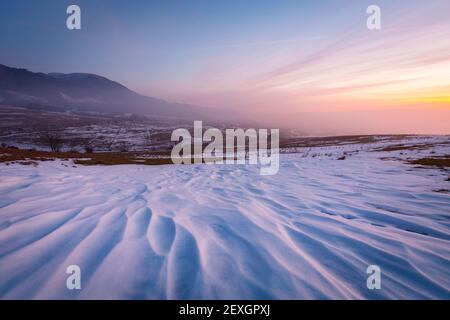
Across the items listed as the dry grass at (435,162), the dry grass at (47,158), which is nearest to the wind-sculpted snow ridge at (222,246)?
the dry grass at (435,162)

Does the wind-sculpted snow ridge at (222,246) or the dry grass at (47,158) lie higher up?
the dry grass at (47,158)

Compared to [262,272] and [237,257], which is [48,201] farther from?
[262,272]

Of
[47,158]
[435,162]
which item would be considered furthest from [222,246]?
[47,158]

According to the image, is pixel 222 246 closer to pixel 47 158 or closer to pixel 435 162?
pixel 435 162

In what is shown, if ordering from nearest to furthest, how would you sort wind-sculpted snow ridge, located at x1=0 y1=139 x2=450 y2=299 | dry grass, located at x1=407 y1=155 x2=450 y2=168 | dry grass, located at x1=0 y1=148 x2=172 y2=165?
wind-sculpted snow ridge, located at x1=0 y1=139 x2=450 y2=299
dry grass, located at x1=407 y1=155 x2=450 y2=168
dry grass, located at x1=0 y1=148 x2=172 y2=165

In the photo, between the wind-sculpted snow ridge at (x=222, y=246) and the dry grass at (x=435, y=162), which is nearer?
the wind-sculpted snow ridge at (x=222, y=246)

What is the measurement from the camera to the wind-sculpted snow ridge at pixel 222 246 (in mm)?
2268

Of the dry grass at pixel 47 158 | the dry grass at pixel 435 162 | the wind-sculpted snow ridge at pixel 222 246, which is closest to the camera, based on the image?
the wind-sculpted snow ridge at pixel 222 246

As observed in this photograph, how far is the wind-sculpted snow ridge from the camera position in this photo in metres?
2.27

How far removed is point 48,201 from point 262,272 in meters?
4.69

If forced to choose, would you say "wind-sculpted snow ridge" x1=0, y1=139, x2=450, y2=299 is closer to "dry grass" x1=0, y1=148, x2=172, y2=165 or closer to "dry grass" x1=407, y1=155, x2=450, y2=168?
"dry grass" x1=407, y1=155, x2=450, y2=168

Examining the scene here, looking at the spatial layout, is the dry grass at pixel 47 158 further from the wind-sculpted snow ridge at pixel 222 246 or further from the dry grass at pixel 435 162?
the dry grass at pixel 435 162

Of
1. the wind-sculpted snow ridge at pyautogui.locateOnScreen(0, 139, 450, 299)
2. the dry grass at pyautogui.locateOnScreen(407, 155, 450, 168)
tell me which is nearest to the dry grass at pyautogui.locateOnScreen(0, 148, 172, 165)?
the wind-sculpted snow ridge at pyautogui.locateOnScreen(0, 139, 450, 299)
